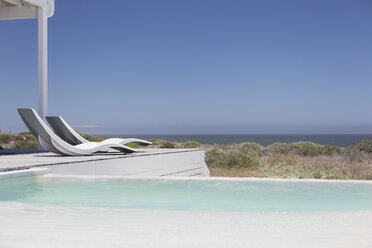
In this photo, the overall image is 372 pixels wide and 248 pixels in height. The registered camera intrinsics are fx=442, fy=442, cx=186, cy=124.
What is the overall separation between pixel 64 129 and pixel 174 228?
5833 millimetres

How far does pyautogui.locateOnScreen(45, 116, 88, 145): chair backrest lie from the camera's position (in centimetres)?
786

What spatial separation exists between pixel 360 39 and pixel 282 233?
4252cm

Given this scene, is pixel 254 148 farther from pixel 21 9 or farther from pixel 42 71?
pixel 21 9

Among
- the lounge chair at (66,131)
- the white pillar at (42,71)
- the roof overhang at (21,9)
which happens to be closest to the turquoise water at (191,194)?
the lounge chair at (66,131)

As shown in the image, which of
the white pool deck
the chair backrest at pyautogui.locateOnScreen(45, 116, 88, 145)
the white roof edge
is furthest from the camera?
the white roof edge

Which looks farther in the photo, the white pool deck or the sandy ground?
the white pool deck

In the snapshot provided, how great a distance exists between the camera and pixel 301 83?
145 feet

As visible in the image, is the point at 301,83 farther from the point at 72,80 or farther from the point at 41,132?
the point at 41,132

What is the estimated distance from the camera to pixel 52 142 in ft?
22.4

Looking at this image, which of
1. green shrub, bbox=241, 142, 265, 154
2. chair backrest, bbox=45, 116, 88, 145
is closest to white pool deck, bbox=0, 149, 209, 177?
chair backrest, bbox=45, 116, 88, 145

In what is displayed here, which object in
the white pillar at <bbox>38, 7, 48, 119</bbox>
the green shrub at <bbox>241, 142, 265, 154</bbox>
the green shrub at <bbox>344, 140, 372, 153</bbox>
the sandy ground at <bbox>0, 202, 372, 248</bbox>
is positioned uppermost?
the white pillar at <bbox>38, 7, 48, 119</bbox>

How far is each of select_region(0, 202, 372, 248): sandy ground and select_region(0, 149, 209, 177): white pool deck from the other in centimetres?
227

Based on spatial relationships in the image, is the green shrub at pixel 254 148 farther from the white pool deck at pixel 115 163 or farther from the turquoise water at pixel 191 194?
the turquoise water at pixel 191 194

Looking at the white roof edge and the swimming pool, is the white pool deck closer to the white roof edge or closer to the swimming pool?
the swimming pool
